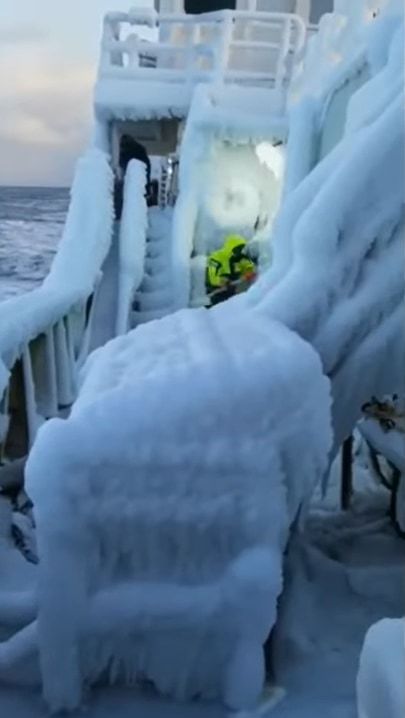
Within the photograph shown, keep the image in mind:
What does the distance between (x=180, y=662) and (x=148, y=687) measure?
186mm

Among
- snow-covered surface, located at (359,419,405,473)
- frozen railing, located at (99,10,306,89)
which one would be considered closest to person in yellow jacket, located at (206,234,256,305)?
frozen railing, located at (99,10,306,89)

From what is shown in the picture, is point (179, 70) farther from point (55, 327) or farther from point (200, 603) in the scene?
point (200, 603)

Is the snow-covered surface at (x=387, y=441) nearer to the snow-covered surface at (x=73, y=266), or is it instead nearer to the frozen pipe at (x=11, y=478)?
the snow-covered surface at (x=73, y=266)

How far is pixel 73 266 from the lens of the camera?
347 inches

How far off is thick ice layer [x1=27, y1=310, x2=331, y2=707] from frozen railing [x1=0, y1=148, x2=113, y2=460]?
6.09 feet

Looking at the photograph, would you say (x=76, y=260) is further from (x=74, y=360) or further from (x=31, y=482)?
(x=31, y=482)

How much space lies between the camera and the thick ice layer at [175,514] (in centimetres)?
317

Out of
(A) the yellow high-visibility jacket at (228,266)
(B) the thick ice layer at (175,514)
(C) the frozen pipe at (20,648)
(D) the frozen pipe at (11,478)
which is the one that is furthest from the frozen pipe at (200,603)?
(A) the yellow high-visibility jacket at (228,266)

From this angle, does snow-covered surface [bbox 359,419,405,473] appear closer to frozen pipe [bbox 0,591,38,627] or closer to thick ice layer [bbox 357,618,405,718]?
frozen pipe [bbox 0,591,38,627]

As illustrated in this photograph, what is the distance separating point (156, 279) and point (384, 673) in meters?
8.80

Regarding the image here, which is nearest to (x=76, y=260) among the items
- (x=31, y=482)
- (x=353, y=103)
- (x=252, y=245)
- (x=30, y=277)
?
(x=252, y=245)

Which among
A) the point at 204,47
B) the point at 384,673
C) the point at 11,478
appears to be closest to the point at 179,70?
the point at 204,47

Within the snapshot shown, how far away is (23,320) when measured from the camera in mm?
6230

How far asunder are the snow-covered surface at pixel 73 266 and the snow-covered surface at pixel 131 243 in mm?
231
